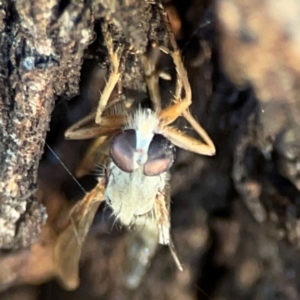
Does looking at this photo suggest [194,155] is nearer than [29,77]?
No

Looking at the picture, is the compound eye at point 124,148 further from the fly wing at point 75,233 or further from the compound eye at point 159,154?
the fly wing at point 75,233

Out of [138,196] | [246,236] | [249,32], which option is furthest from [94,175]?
[249,32]

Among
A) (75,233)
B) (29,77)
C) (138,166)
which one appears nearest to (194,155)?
(138,166)

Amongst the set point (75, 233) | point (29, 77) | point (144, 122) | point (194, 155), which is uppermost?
point (29, 77)

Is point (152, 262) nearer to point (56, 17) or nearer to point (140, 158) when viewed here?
point (140, 158)

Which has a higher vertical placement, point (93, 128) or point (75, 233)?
point (93, 128)

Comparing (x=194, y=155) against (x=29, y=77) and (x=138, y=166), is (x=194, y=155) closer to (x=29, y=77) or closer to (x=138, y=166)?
(x=138, y=166)

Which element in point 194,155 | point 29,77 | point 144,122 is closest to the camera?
point 29,77

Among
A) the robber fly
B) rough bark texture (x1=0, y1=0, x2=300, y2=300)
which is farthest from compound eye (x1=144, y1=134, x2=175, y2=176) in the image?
rough bark texture (x1=0, y1=0, x2=300, y2=300)
